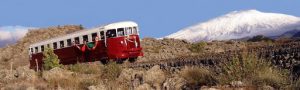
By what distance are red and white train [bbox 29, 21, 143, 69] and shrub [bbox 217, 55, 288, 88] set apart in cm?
1661

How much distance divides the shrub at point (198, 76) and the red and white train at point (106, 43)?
1331 centimetres

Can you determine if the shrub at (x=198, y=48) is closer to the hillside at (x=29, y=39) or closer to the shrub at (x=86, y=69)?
the shrub at (x=86, y=69)

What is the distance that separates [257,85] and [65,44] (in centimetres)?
2296

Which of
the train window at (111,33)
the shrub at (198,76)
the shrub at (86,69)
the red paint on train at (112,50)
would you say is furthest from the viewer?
the red paint on train at (112,50)

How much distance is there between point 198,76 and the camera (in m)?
19.8

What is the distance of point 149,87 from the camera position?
64.8ft

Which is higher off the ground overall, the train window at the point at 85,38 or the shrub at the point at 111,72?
the train window at the point at 85,38

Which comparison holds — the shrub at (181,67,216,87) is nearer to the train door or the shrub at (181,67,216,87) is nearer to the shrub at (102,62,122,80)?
the shrub at (102,62,122,80)

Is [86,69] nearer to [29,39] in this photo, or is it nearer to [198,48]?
[198,48]

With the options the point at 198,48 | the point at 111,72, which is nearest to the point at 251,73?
the point at 111,72

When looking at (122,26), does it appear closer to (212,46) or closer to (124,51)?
(124,51)

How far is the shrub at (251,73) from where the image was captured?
53.6ft

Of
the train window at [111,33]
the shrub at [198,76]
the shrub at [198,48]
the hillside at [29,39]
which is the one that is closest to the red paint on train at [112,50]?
the train window at [111,33]

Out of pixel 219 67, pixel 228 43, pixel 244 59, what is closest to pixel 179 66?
pixel 219 67
